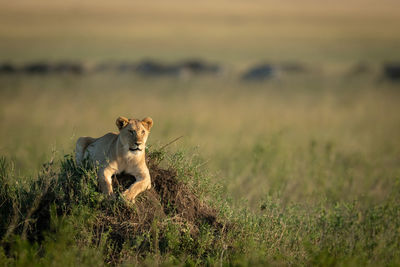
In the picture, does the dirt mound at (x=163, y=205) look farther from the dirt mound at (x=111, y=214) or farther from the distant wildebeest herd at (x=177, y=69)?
the distant wildebeest herd at (x=177, y=69)

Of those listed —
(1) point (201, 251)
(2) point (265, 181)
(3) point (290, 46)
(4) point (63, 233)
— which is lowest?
(3) point (290, 46)

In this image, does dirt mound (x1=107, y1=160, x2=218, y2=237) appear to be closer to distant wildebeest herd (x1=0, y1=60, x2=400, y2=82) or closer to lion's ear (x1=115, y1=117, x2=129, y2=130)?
lion's ear (x1=115, y1=117, x2=129, y2=130)

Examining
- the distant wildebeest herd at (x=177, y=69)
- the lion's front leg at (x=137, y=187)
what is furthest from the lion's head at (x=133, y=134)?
the distant wildebeest herd at (x=177, y=69)

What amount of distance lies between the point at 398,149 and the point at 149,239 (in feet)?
40.1

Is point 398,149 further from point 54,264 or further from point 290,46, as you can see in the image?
point 290,46

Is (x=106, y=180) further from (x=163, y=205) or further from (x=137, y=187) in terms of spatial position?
(x=163, y=205)

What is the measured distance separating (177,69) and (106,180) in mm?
26543

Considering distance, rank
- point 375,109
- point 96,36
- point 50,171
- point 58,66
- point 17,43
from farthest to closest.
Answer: point 96,36, point 17,43, point 58,66, point 375,109, point 50,171

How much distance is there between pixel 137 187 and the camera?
6.55m

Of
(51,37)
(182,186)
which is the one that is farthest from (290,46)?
(182,186)

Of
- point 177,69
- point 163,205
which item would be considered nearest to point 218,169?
point 163,205

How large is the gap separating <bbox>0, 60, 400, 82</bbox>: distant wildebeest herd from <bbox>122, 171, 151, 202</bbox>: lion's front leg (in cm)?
2519

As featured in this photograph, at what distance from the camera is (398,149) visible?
1655cm

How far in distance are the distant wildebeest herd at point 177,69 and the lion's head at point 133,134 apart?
2514 centimetres
